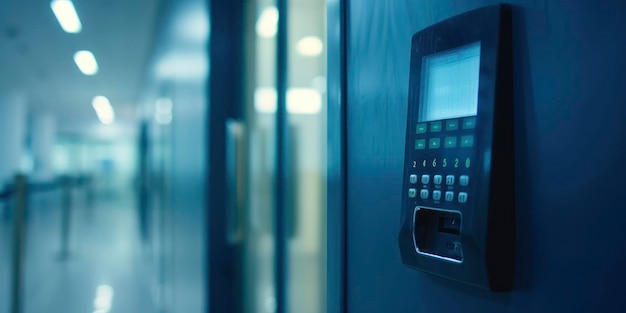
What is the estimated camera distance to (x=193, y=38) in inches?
106

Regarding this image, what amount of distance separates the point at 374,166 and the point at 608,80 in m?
0.40

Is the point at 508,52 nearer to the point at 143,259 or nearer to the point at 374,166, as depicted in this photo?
the point at 374,166

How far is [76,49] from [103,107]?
8135 millimetres

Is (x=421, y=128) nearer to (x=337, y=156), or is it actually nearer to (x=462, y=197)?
(x=462, y=197)

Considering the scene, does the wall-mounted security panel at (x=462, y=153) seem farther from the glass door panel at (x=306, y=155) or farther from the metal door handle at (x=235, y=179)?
the metal door handle at (x=235, y=179)

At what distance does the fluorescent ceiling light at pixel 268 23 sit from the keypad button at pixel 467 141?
4.80ft

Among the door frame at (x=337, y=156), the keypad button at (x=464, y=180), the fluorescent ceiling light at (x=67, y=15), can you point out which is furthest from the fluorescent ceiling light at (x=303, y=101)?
the fluorescent ceiling light at (x=67, y=15)

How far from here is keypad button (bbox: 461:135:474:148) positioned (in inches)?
20.2

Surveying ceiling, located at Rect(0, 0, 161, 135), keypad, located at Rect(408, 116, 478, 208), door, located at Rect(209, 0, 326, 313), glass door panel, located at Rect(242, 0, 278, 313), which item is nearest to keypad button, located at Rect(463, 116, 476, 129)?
keypad, located at Rect(408, 116, 478, 208)

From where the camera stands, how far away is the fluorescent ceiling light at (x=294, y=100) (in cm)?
144

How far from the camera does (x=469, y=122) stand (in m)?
0.52

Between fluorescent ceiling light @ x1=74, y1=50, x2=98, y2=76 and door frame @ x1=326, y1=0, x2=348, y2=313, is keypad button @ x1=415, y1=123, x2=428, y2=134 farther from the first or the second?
fluorescent ceiling light @ x1=74, y1=50, x2=98, y2=76

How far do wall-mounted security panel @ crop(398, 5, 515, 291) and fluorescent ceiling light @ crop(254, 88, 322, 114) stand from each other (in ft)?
2.63

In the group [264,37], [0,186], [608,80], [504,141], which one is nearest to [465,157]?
[504,141]
